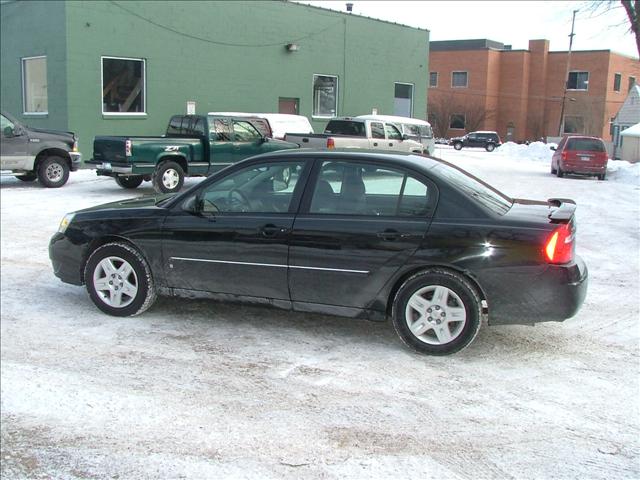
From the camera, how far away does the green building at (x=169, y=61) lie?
20.0 m

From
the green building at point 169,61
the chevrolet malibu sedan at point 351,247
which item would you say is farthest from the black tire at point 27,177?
the chevrolet malibu sedan at point 351,247

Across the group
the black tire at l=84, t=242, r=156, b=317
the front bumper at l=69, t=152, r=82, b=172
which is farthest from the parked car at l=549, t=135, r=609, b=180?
the black tire at l=84, t=242, r=156, b=317

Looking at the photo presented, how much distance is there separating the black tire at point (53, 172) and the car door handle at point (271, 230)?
12001 millimetres

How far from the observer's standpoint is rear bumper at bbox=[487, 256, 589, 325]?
189 inches

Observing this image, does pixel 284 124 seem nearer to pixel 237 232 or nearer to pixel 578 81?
pixel 237 232

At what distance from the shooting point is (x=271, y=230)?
530 cm

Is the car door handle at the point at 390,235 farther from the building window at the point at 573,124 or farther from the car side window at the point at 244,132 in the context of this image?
the building window at the point at 573,124


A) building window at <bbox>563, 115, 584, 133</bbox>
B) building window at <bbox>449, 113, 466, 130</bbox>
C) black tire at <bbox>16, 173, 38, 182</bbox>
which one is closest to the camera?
black tire at <bbox>16, 173, 38, 182</bbox>

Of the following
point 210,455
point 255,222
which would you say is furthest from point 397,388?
point 255,222

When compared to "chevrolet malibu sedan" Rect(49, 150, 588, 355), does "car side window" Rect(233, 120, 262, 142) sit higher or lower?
higher

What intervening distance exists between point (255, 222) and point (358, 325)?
1.32 metres

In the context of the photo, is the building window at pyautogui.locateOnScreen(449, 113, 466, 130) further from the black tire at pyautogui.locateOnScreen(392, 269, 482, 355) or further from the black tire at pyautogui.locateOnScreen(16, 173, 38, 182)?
the black tire at pyautogui.locateOnScreen(392, 269, 482, 355)

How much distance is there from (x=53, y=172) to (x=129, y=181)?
Answer: 1.90m

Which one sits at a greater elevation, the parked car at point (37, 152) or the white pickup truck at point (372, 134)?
the white pickup truck at point (372, 134)
